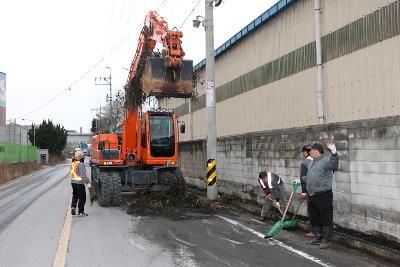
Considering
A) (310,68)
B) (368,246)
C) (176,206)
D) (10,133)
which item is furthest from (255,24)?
(10,133)

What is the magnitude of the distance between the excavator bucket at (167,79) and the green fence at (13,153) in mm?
23227

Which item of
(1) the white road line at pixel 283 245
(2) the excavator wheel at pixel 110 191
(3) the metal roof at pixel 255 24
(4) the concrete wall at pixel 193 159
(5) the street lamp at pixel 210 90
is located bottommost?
(1) the white road line at pixel 283 245

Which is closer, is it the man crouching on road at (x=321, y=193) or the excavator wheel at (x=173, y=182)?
the man crouching on road at (x=321, y=193)

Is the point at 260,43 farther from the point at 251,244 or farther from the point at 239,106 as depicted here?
the point at 251,244

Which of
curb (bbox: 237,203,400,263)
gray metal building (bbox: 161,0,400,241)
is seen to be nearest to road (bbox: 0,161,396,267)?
curb (bbox: 237,203,400,263)

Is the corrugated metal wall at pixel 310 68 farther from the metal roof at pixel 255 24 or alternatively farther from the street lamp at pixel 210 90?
the street lamp at pixel 210 90

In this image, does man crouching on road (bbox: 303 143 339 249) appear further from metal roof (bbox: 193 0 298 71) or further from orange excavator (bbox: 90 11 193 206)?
metal roof (bbox: 193 0 298 71)

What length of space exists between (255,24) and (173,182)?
744cm

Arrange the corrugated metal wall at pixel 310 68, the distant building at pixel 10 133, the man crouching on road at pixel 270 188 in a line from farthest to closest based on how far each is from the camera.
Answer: the distant building at pixel 10 133, the corrugated metal wall at pixel 310 68, the man crouching on road at pixel 270 188

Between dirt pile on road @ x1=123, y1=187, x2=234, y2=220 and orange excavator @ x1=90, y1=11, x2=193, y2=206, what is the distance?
630 millimetres

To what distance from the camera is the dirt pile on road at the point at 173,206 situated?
1208 centimetres

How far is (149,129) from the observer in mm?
14922

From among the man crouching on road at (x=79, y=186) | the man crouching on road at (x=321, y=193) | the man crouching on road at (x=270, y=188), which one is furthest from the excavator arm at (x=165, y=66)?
the man crouching on road at (x=321, y=193)

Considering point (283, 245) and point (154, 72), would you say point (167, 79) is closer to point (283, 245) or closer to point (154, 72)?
point (154, 72)
